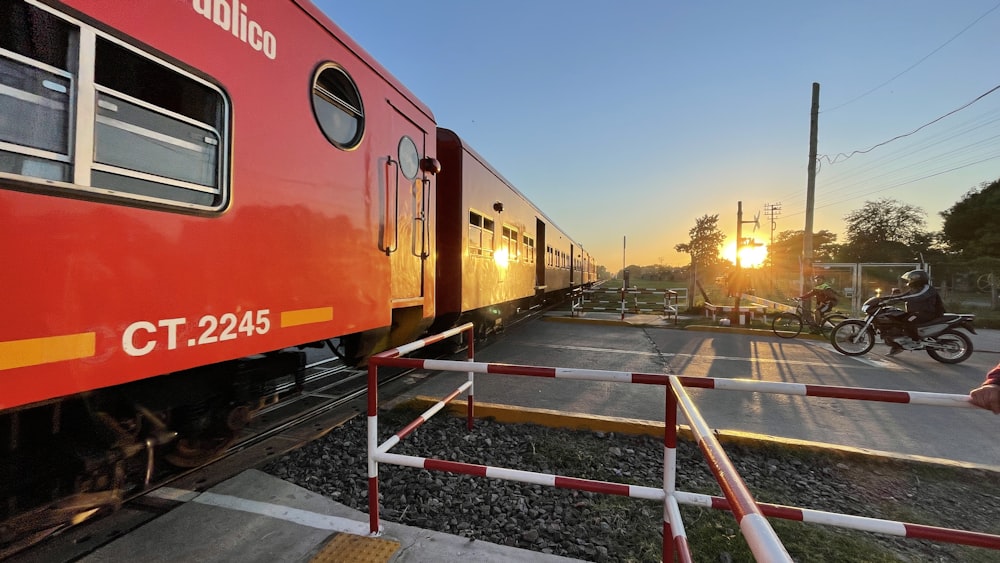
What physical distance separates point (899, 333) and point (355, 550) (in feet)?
30.8

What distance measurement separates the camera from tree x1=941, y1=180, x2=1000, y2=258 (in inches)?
1251

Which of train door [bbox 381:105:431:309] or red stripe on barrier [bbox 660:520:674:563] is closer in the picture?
red stripe on barrier [bbox 660:520:674:563]

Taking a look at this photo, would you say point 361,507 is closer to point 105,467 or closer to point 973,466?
point 105,467

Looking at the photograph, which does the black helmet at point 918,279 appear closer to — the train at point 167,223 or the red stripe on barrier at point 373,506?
the train at point 167,223

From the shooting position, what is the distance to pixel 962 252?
36344mm

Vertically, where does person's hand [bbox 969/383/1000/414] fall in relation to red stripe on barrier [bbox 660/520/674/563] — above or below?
above

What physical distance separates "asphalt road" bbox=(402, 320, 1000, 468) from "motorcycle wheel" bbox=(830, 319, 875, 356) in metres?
0.17

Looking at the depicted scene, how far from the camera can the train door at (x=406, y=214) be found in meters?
3.75

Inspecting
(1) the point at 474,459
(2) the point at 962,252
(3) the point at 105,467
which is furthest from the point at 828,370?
(2) the point at 962,252

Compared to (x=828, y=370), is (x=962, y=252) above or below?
above

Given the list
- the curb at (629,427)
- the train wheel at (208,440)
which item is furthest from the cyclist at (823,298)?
the train wheel at (208,440)

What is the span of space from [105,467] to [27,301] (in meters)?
1.46

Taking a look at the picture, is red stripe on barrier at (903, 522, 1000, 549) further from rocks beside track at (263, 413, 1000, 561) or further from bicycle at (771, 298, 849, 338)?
bicycle at (771, 298, 849, 338)

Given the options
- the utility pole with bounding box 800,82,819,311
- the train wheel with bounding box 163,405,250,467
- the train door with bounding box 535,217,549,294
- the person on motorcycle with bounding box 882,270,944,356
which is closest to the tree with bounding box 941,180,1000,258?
the utility pole with bounding box 800,82,819,311
